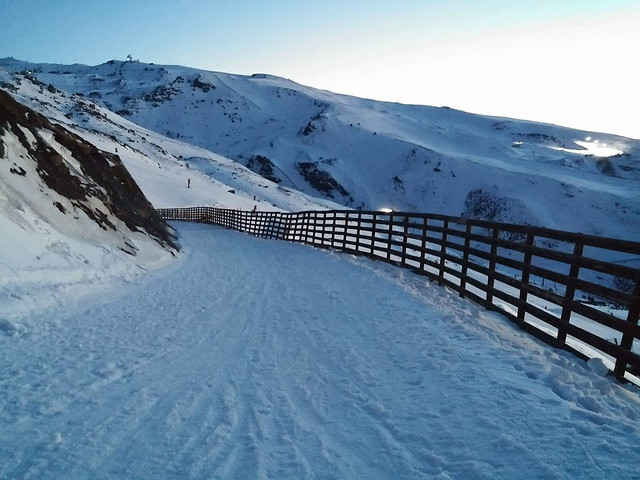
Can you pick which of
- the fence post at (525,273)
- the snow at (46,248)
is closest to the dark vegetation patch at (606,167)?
the fence post at (525,273)

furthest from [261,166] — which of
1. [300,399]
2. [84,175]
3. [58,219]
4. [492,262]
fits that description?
[300,399]

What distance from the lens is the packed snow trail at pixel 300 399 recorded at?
2.84 meters

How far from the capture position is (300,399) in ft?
12.7

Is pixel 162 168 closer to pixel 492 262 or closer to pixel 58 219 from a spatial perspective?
pixel 58 219

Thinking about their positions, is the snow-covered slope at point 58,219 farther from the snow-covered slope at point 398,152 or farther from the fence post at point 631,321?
the snow-covered slope at point 398,152

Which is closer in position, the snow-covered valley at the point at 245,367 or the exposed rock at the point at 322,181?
the snow-covered valley at the point at 245,367

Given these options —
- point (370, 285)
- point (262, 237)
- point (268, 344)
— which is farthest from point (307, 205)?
point (268, 344)

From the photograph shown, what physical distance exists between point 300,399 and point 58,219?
791 centimetres

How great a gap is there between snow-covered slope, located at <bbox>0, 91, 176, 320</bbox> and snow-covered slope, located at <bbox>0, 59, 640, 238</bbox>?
7391 cm

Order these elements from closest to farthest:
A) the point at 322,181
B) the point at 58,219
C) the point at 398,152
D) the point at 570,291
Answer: the point at 570,291 → the point at 58,219 → the point at 322,181 → the point at 398,152

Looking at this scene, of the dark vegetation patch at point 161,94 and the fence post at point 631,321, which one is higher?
the dark vegetation patch at point 161,94

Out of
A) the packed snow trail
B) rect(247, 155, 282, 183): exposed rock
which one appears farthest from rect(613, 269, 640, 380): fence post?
rect(247, 155, 282, 183): exposed rock

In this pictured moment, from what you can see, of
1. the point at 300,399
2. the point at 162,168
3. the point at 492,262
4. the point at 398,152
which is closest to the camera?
the point at 300,399

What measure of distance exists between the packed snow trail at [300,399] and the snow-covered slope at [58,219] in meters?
1.06
